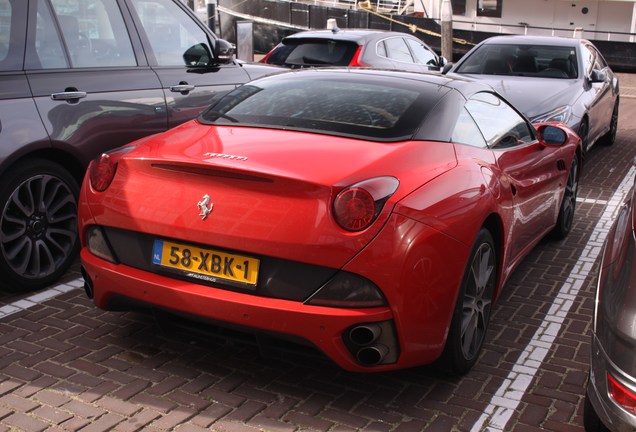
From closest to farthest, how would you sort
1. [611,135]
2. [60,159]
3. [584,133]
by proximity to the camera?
[60,159] < [584,133] < [611,135]

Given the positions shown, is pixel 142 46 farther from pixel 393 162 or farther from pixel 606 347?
pixel 606 347

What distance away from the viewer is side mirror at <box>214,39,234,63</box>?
6.87m

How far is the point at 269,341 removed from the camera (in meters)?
3.70

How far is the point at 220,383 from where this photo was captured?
4016 millimetres

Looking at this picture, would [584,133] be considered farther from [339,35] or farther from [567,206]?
[339,35]

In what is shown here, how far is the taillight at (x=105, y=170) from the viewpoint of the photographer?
13.4 ft

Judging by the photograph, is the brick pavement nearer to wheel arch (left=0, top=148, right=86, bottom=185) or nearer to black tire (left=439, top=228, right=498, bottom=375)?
black tire (left=439, top=228, right=498, bottom=375)

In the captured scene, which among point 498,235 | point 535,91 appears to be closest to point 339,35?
point 535,91

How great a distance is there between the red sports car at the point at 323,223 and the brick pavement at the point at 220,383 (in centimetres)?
25

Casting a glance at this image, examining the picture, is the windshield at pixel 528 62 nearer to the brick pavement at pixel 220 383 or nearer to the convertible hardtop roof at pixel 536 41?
the convertible hardtop roof at pixel 536 41

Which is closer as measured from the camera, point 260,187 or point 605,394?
point 605,394

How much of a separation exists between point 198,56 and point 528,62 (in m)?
5.25

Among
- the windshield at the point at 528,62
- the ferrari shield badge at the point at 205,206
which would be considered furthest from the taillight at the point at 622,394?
the windshield at the point at 528,62

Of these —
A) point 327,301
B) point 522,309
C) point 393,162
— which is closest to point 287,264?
point 327,301
